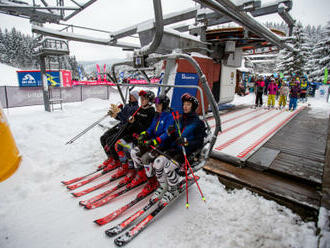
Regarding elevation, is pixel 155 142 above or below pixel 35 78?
below

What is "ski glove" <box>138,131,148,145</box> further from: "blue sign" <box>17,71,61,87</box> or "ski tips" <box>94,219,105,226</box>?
"blue sign" <box>17,71,61,87</box>

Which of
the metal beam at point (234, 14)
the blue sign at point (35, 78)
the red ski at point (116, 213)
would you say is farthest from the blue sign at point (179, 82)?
the blue sign at point (35, 78)

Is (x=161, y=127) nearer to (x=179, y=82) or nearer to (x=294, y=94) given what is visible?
(x=179, y=82)

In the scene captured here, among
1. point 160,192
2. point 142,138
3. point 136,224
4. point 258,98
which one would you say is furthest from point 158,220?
point 258,98

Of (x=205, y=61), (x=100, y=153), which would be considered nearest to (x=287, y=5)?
(x=205, y=61)

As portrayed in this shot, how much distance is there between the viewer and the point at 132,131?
385 centimetres

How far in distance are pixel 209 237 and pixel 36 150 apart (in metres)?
4.64

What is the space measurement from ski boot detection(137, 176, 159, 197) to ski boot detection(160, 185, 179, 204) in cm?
41

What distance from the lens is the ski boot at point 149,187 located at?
3163 mm

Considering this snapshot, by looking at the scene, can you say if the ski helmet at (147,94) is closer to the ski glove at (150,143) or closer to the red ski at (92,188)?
the ski glove at (150,143)

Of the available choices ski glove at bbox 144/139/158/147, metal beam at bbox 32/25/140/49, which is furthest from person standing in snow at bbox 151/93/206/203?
metal beam at bbox 32/25/140/49

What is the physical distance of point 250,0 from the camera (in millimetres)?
3018

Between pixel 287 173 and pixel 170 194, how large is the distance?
7.98 feet

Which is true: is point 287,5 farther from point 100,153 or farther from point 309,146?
point 100,153
